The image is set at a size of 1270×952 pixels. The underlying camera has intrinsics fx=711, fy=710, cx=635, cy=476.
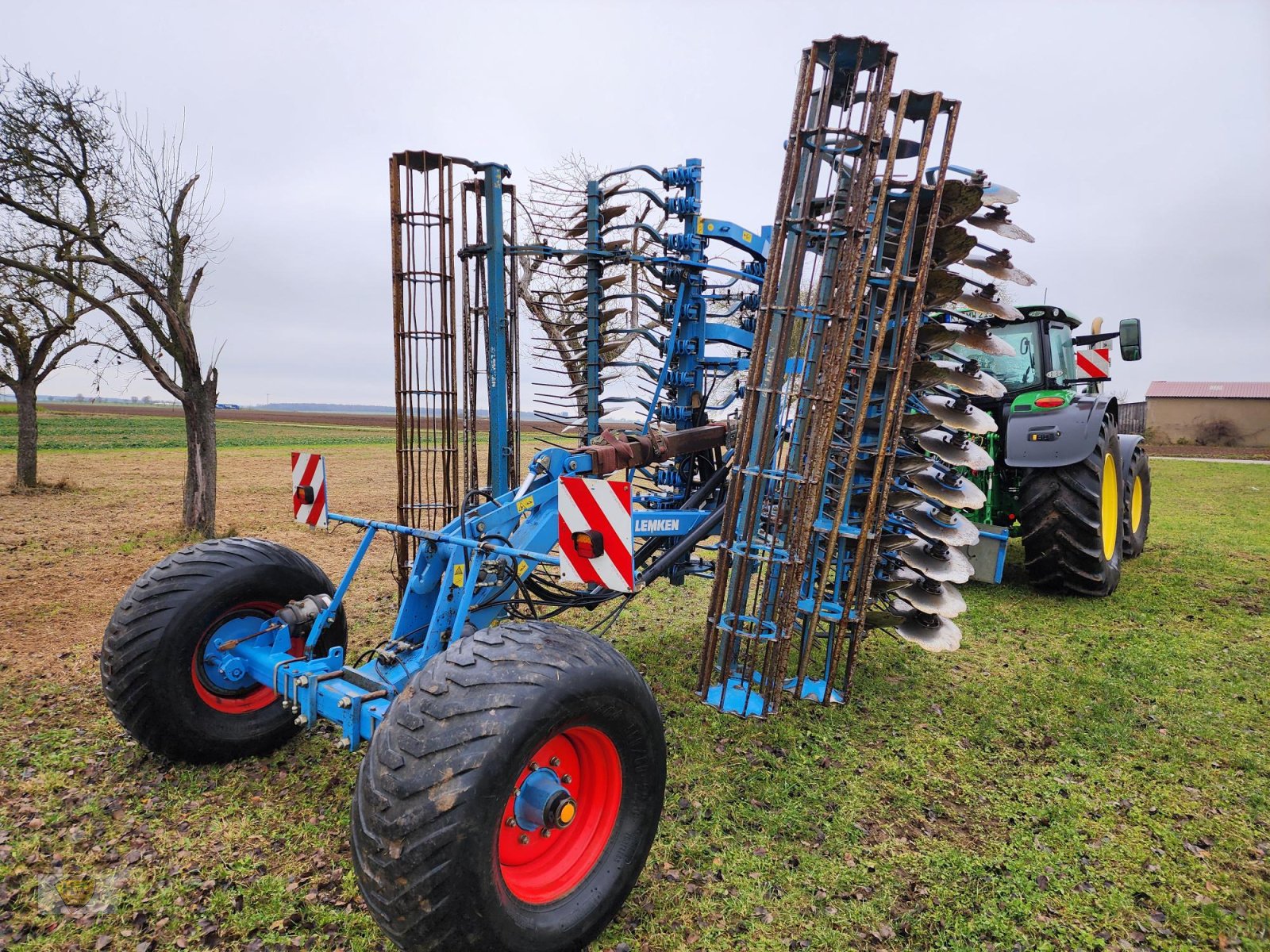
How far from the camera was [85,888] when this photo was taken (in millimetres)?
2611

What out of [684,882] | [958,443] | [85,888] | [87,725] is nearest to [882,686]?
[958,443]

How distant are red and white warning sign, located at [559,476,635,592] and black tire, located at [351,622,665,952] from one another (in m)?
0.30

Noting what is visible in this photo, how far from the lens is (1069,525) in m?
5.88

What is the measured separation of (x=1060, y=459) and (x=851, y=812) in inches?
159

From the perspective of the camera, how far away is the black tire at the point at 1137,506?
6977 mm

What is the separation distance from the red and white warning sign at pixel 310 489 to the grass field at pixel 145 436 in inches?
822

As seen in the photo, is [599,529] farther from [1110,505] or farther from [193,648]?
[1110,505]

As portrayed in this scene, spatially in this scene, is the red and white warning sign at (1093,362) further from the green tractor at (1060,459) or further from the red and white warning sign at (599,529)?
the red and white warning sign at (599,529)

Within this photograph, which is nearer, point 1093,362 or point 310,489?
point 310,489

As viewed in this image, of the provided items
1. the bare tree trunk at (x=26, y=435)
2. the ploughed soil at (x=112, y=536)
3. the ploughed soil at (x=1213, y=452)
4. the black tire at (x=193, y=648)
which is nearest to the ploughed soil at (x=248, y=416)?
the ploughed soil at (x=112, y=536)

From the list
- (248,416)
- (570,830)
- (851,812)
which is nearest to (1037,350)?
(851,812)

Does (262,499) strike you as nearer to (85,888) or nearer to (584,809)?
(85,888)

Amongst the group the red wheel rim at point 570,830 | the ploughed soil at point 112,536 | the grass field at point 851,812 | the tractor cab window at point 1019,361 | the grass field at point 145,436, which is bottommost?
the grass field at point 145,436

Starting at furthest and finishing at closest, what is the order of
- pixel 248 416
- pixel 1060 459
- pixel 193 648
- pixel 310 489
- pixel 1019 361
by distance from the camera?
pixel 248 416 < pixel 1019 361 < pixel 1060 459 < pixel 310 489 < pixel 193 648
